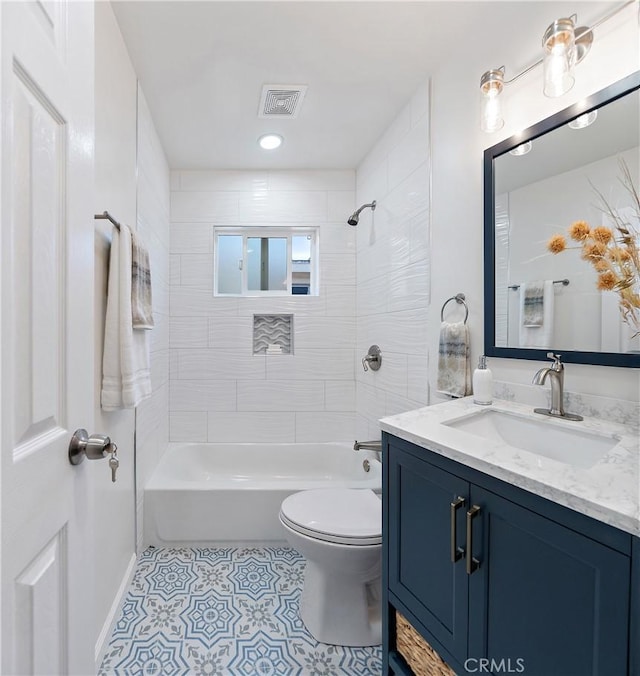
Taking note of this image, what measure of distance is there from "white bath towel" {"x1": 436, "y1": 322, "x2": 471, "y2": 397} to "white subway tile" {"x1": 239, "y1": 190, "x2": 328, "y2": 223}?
5.43ft

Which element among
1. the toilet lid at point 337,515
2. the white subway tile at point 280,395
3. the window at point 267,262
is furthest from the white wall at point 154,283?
the toilet lid at point 337,515

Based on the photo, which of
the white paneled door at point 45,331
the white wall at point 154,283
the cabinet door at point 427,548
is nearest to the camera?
the white paneled door at point 45,331

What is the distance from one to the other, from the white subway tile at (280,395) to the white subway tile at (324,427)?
0.07 m

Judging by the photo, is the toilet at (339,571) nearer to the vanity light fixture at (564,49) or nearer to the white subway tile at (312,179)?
the vanity light fixture at (564,49)

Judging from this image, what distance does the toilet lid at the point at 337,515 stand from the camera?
4.60ft

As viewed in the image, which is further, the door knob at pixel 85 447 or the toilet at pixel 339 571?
the toilet at pixel 339 571

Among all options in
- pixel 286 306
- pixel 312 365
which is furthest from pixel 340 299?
pixel 312 365

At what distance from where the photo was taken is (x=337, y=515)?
1.57 metres

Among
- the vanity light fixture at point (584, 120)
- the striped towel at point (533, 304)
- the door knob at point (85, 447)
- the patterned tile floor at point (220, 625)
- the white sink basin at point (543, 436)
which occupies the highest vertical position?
the vanity light fixture at point (584, 120)

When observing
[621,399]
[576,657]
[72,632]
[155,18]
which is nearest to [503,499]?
[576,657]

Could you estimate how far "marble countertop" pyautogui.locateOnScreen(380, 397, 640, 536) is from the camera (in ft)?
1.95

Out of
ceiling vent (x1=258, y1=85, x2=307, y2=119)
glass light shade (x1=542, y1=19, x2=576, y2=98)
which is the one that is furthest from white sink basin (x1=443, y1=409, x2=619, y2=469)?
ceiling vent (x1=258, y1=85, x2=307, y2=119)

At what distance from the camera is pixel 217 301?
2.80 metres

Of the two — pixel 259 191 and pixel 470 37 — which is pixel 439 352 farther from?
pixel 259 191
